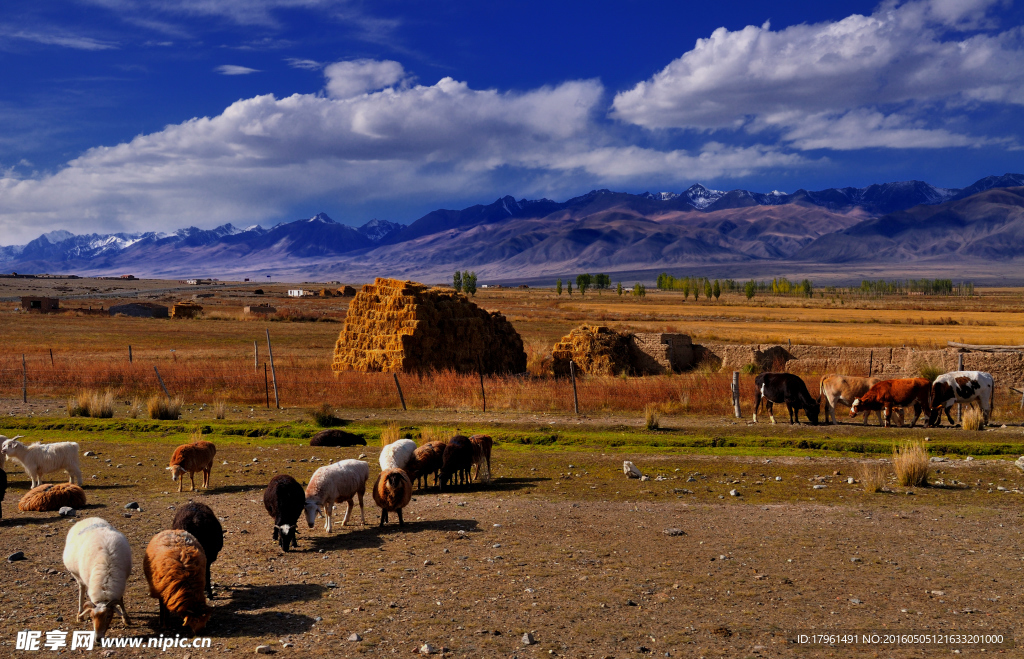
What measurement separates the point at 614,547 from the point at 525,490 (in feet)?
14.3

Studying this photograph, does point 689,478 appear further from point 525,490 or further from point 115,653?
point 115,653

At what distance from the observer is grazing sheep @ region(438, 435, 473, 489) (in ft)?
50.5

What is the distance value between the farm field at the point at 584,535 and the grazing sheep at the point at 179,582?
0.98 ft

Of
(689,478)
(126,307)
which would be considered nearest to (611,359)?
(689,478)

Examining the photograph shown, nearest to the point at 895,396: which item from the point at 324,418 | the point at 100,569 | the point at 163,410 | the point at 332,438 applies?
the point at 332,438

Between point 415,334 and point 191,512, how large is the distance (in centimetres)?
2353

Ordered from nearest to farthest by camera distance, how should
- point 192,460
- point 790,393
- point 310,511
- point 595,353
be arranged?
1. point 310,511
2. point 192,460
3. point 790,393
4. point 595,353

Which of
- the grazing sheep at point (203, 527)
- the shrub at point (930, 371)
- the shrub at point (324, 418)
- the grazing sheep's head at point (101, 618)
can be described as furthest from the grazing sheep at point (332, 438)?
the shrub at point (930, 371)

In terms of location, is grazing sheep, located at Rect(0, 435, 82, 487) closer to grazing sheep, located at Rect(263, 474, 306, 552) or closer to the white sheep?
the white sheep

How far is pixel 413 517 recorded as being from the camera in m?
13.2

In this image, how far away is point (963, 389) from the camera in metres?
22.6

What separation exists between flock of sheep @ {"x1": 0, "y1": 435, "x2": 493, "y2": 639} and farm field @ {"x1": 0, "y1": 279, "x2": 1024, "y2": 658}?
40 centimetres

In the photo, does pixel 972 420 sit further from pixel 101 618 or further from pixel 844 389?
pixel 101 618

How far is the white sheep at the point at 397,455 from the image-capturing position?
1470 cm
